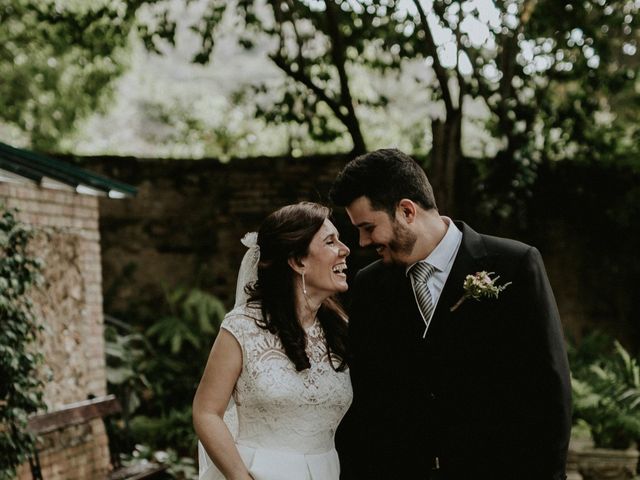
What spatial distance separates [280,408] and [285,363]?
19 cm

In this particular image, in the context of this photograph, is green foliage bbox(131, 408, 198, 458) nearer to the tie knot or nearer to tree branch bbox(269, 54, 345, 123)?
tree branch bbox(269, 54, 345, 123)

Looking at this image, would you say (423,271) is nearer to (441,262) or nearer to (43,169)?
(441,262)

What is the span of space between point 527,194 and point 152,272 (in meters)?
4.39

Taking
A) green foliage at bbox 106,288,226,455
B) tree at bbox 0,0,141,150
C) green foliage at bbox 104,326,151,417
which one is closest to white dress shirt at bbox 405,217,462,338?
green foliage at bbox 104,326,151,417

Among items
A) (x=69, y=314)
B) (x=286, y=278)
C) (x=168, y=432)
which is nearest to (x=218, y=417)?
(x=286, y=278)

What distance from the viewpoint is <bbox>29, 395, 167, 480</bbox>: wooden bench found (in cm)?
655

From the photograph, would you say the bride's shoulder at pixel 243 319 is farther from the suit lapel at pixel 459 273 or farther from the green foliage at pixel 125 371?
the green foliage at pixel 125 371

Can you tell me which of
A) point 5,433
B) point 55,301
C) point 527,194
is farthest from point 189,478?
point 527,194

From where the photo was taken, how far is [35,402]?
616cm

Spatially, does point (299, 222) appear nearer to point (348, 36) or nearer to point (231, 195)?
point (348, 36)

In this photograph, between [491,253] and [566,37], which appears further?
[566,37]

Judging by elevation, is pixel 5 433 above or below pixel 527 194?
below

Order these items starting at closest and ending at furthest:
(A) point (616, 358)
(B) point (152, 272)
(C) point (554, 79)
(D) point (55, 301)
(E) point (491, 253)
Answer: (E) point (491, 253) < (D) point (55, 301) < (A) point (616, 358) < (C) point (554, 79) < (B) point (152, 272)

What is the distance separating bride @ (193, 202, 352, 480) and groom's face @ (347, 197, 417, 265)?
30cm
